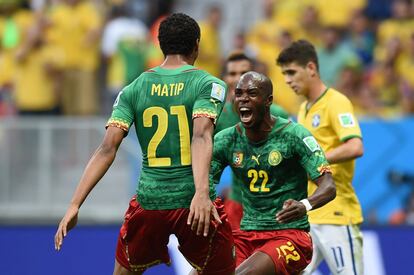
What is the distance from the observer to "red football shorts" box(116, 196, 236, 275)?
21.4 feet

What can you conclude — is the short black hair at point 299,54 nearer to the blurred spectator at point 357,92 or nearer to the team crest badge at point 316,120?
the team crest badge at point 316,120

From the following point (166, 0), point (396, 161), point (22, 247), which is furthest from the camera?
point (166, 0)

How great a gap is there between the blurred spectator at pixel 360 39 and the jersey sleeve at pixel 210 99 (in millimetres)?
8934

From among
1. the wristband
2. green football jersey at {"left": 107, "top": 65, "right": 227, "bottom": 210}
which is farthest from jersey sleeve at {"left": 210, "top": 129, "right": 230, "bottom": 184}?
green football jersey at {"left": 107, "top": 65, "right": 227, "bottom": 210}

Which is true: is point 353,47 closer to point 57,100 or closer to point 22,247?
point 57,100

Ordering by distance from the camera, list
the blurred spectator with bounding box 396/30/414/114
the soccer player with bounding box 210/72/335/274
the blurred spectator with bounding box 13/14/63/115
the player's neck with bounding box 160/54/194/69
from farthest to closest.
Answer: the blurred spectator with bounding box 13/14/63/115 → the blurred spectator with bounding box 396/30/414/114 → the soccer player with bounding box 210/72/335/274 → the player's neck with bounding box 160/54/194/69

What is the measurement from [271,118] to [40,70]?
7.96 metres

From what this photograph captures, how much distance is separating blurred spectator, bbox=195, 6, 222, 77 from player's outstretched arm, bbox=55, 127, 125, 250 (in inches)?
333

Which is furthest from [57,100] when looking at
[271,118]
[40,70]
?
[271,118]

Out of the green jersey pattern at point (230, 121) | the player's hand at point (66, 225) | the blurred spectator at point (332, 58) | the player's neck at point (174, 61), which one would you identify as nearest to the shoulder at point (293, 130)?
the player's neck at point (174, 61)

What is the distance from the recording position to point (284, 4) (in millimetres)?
16016

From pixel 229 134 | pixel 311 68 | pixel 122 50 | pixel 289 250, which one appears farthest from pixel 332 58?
pixel 289 250

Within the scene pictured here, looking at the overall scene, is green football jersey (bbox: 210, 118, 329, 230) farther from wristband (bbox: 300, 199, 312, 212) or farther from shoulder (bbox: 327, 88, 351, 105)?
shoulder (bbox: 327, 88, 351, 105)

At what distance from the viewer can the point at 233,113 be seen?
9.26 meters
